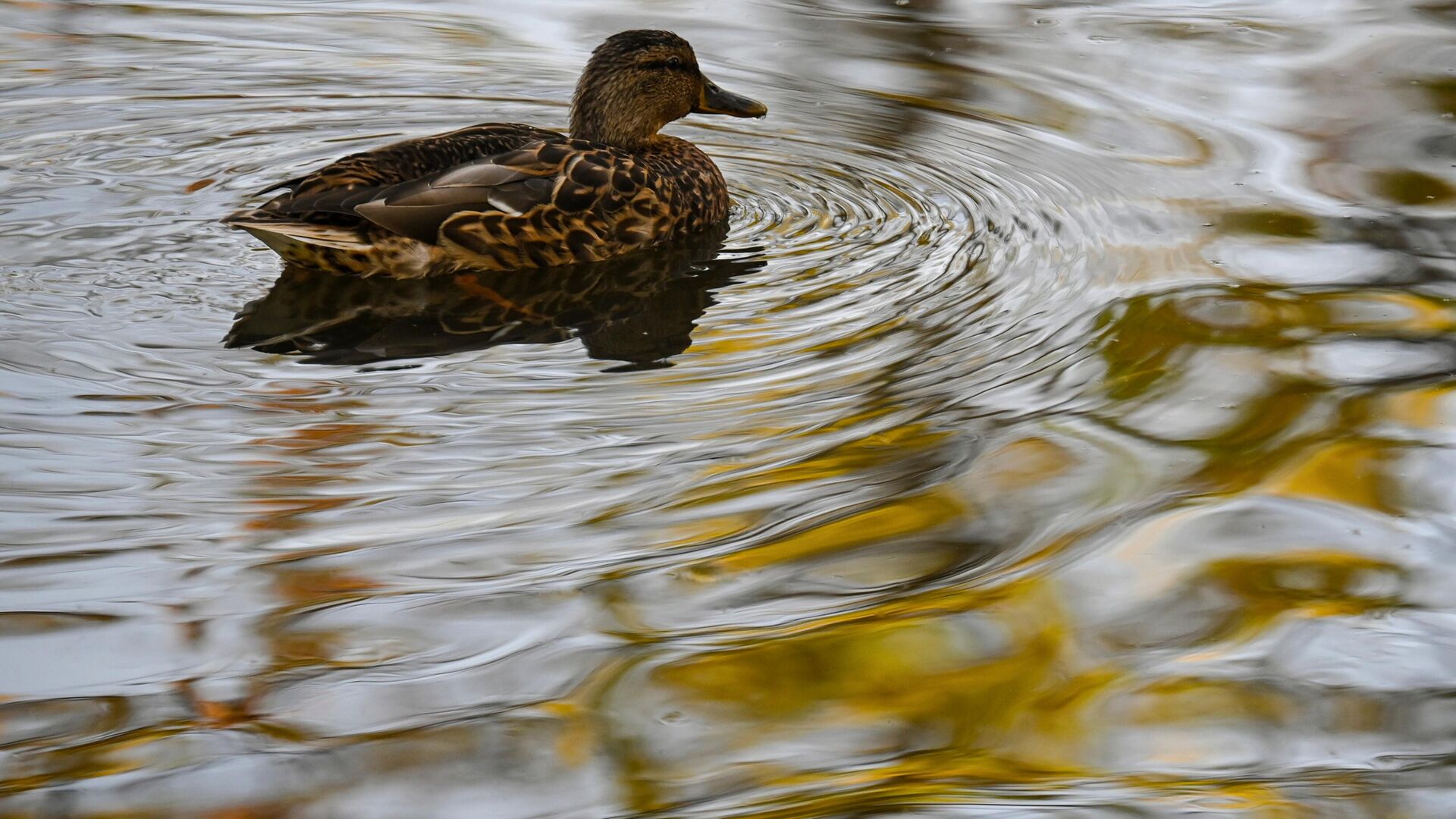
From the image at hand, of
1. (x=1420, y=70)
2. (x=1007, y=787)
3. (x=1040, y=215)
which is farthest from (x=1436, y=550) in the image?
(x=1420, y=70)

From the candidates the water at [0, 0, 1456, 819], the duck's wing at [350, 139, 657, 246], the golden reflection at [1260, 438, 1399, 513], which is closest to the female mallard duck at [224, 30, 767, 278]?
the duck's wing at [350, 139, 657, 246]

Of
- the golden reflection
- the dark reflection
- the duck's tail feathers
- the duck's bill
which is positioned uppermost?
the duck's bill

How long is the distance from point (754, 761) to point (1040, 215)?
3749 mm

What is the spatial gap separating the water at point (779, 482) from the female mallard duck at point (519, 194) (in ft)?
0.62

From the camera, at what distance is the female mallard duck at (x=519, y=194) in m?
5.82

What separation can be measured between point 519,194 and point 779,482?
8.13ft

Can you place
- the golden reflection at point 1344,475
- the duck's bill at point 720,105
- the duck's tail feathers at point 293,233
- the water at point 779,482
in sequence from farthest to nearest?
the duck's bill at point 720,105 → the duck's tail feathers at point 293,233 → the golden reflection at point 1344,475 → the water at point 779,482

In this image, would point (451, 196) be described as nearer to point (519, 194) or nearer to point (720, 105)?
point (519, 194)

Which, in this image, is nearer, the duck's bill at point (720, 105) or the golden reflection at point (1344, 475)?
the golden reflection at point (1344, 475)

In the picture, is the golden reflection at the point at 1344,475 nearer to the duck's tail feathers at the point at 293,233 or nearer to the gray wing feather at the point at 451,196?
the gray wing feather at the point at 451,196

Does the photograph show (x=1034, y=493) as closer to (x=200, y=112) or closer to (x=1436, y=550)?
(x=1436, y=550)

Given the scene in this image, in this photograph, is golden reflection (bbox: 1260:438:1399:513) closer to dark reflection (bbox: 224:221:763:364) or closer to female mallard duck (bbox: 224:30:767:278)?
dark reflection (bbox: 224:221:763:364)

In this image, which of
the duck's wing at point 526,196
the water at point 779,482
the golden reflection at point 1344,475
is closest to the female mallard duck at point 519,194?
the duck's wing at point 526,196

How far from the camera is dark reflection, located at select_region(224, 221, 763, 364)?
5.19 metres
